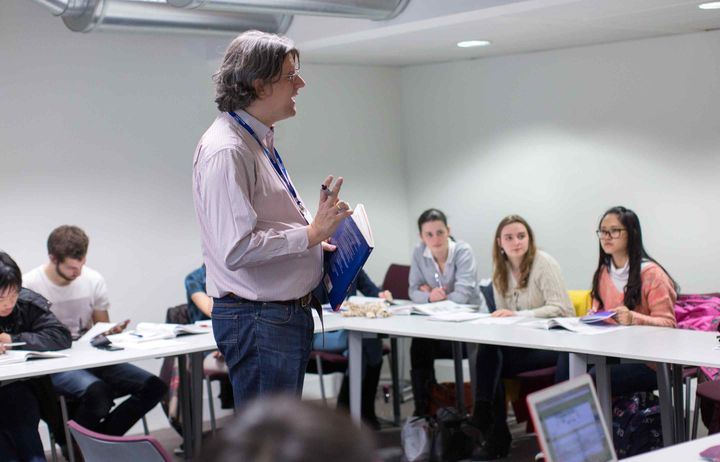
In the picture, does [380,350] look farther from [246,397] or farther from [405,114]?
[246,397]

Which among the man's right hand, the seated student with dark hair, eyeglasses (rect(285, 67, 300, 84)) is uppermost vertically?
eyeglasses (rect(285, 67, 300, 84))

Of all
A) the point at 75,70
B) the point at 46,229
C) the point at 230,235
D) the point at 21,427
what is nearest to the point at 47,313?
the point at 21,427

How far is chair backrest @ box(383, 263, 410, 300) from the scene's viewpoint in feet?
23.1

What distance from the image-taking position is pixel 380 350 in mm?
6371

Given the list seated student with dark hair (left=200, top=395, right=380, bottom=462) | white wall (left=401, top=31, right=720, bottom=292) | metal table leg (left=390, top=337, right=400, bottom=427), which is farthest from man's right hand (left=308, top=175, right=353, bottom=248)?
white wall (left=401, top=31, right=720, bottom=292)

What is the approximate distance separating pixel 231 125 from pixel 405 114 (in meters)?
5.33

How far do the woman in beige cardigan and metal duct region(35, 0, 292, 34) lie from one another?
201 cm

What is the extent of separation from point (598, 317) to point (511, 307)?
929 millimetres

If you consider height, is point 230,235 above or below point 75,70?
below

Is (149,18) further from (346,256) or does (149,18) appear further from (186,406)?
(346,256)

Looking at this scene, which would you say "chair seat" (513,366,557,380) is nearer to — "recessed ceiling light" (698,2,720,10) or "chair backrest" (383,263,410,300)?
"chair backrest" (383,263,410,300)

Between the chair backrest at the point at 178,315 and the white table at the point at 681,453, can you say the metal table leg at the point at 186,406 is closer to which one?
the chair backrest at the point at 178,315

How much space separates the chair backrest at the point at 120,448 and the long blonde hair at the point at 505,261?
3.28 metres

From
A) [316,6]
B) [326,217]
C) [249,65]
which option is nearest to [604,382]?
[326,217]
